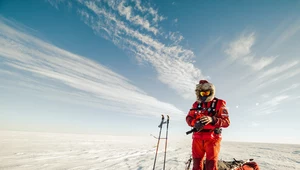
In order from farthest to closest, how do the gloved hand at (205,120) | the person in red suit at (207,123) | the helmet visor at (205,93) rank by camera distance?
the helmet visor at (205,93), the person in red suit at (207,123), the gloved hand at (205,120)

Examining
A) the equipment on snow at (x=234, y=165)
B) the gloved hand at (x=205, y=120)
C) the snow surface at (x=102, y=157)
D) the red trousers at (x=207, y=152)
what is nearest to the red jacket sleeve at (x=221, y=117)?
the gloved hand at (x=205, y=120)

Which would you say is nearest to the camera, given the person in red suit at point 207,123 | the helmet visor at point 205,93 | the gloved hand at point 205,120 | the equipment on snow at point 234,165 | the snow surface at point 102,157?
the gloved hand at point 205,120

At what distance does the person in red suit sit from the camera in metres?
2.95

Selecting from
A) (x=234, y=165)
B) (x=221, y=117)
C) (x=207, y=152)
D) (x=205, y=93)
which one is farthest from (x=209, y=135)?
(x=234, y=165)

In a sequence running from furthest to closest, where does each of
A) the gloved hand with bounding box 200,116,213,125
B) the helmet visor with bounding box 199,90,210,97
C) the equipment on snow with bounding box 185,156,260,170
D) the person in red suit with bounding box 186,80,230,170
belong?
the helmet visor with bounding box 199,90,210,97 < the equipment on snow with bounding box 185,156,260,170 < the person in red suit with bounding box 186,80,230,170 < the gloved hand with bounding box 200,116,213,125

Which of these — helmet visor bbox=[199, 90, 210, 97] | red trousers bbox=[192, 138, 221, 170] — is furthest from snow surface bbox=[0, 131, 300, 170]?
helmet visor bbox=[199, 90, 210, 97]

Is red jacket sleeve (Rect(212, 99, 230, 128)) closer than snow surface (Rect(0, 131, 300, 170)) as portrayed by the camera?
Yes

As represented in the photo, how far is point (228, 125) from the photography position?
121 inches

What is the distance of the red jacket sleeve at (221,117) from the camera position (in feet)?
9.76

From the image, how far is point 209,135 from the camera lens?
307 cm

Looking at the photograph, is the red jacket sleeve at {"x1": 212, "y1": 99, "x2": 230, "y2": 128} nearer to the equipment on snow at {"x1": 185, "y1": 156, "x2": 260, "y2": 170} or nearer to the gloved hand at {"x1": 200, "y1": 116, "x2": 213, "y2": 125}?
the gloved hand at {"x1": 200, "y1": 116, "x2": 213, "y2": 125}

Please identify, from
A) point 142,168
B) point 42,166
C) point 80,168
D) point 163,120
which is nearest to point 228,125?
point 163,120

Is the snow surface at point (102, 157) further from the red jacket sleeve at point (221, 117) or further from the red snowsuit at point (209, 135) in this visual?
the red jacket sleeve at point (221, 117)

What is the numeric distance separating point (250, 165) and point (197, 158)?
1.75m
